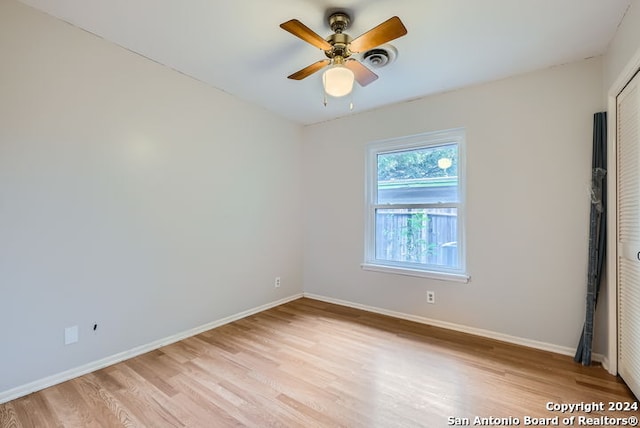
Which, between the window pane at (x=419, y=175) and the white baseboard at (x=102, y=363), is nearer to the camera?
the white baseboard at (x=102, y=363)

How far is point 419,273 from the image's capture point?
10.5 ft

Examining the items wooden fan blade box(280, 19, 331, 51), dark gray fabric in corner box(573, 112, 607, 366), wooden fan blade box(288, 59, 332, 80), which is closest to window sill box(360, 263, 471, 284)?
dark gray fabric in corner box(573, 112, 607, 366)

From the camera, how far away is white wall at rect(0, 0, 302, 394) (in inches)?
75.2

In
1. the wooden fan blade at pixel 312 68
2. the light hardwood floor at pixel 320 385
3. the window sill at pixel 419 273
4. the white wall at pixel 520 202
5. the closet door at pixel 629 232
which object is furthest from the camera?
the window sill at pixel 419 273

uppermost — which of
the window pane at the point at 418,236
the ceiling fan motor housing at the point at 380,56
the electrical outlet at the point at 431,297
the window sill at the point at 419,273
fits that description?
the ceiling fan motor housing at the point at 380,56

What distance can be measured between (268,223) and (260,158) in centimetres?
80

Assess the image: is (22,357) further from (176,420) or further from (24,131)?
(24,131)

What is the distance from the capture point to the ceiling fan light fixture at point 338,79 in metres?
1.85

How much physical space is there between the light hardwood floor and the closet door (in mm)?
230

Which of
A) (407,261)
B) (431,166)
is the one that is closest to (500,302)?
(407,261)

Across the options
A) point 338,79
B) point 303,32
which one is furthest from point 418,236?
point 303,32

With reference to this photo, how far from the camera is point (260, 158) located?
3.58 meters

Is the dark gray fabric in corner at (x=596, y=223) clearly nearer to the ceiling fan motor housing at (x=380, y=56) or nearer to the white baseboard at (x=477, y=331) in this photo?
the white baseboard at (x=477, y=331)

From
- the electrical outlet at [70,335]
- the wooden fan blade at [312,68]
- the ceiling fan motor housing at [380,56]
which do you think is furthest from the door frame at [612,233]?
the electrical outlet at [70,335]
